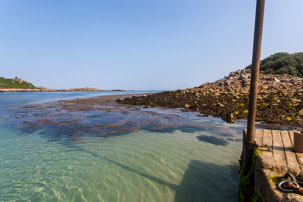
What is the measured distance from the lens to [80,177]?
4652 mm

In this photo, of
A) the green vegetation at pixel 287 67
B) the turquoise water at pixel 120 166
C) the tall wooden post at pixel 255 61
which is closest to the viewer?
the tall wooden post at pixel 255 61

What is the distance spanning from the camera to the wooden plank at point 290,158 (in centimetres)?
266

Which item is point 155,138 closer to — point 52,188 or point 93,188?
point 93,188

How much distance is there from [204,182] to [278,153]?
2.06 m

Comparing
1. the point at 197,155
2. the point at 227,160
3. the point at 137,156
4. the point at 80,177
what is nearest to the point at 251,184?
the point at 227,160

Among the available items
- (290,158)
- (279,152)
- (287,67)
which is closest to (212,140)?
(279,152)

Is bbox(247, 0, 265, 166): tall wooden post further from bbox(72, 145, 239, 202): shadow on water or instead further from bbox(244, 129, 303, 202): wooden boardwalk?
bbox(72, 145, 239, 202): shadow on water

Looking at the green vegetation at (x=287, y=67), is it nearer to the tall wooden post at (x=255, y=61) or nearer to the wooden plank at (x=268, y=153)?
the wooden plank at (x=268, y=153)

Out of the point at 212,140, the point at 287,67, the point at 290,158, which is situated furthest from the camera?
the point at 287,67

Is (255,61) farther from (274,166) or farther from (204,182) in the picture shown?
(204,182)

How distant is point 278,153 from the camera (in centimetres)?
322

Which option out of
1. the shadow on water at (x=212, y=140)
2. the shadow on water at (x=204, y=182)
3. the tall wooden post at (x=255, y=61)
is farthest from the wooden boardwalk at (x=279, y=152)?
the shadow on water at (x=212, y=140)

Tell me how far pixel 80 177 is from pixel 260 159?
192 inches

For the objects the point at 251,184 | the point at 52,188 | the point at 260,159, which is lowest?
the point at 52,188
